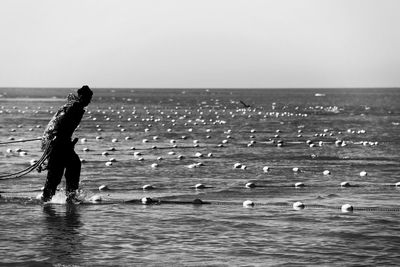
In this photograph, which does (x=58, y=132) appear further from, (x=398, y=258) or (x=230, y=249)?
(x=398, y=258)

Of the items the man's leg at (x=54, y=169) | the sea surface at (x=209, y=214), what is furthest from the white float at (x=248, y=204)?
the man's leg at (x=54, y=169)

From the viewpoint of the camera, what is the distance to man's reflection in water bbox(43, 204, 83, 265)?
14367 mm

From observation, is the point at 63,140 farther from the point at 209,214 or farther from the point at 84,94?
the point at 209,214

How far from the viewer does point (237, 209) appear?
20.2 m

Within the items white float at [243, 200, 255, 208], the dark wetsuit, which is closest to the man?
the dark wetsuit

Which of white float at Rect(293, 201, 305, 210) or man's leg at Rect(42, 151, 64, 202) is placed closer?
man's leg at Rect(42, 151, 64, 202)

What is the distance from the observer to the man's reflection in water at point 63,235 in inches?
566

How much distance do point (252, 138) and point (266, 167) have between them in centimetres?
2241

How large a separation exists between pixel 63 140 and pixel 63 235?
167 inches

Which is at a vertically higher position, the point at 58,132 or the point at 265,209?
the point at 58,132

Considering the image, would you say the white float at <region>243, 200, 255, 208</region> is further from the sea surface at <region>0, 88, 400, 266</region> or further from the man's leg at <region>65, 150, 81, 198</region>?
the man's leg at <region>65, 150, 81, 198</region>

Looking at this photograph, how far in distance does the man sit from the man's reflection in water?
90 cm

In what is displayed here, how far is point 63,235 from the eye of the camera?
16453 mm

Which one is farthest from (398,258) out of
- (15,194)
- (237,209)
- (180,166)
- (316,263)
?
(180,166)
